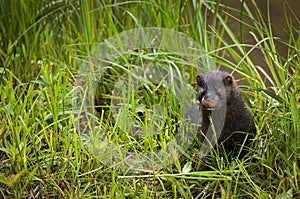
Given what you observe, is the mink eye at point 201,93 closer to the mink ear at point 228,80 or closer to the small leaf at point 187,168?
the mink ear at point 228,80

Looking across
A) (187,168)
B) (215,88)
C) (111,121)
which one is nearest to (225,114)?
(215,88)

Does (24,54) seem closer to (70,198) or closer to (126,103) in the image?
(126,103)

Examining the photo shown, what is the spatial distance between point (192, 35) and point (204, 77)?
→ 0.78m

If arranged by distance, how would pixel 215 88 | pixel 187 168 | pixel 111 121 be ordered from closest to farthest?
pixel 187 168, pixel 215 88, pixel 111 121

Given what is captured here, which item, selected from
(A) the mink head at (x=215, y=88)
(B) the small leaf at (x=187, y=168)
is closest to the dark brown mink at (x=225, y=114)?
(A) the mink head at (x=215, y=88)

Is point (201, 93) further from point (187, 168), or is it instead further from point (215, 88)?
point (187, 168)

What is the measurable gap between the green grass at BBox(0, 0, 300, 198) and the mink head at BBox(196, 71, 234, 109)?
179 millimetres

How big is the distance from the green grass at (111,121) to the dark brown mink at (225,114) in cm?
8

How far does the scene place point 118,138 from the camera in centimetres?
292

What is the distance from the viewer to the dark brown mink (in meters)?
2.88

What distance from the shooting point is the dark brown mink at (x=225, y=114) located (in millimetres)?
2877

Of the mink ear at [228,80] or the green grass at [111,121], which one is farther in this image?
the mink ear at [228,80]

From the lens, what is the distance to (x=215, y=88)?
9.36 ft

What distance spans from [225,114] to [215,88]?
0.17 metres
